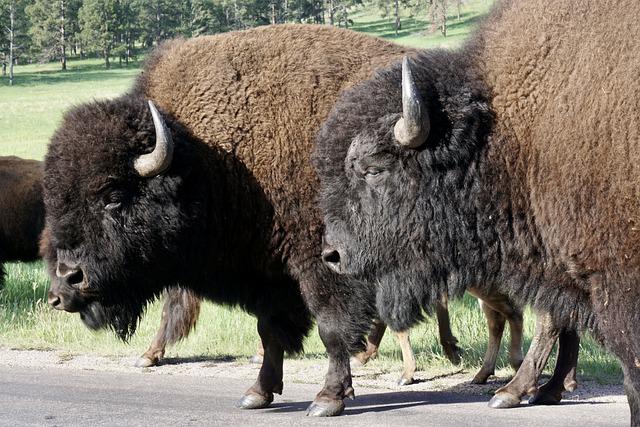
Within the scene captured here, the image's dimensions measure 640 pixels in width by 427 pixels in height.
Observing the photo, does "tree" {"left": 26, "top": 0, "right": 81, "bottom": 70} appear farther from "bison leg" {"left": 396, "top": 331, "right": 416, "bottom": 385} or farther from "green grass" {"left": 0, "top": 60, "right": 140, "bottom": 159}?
"bison leg" {"left": 396, "top": 331, "right": 416, "bottom": 385}

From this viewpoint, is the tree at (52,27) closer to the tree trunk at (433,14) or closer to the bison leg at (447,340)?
the tree trunk at (433,14)

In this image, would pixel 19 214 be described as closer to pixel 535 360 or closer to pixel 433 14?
pixel 535 360

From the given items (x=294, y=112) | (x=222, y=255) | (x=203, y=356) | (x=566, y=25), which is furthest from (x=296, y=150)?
(x=203, y=356)

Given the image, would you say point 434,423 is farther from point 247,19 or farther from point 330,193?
point 247,19

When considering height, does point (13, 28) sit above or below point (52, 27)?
above

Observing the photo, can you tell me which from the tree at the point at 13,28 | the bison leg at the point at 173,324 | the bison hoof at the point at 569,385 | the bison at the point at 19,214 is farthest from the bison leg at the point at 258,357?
the tree at the point at 13,28

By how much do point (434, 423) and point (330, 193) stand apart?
5.60 feet

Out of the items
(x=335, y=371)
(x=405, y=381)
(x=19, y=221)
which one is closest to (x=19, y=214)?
(x=19, y=221)

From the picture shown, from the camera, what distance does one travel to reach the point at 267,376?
25.6 feet

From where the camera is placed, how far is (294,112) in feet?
24.9

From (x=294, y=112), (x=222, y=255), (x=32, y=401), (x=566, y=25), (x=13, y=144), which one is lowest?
(x=13, y=144)

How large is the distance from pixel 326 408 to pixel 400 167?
2.05 metres

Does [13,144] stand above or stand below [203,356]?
below

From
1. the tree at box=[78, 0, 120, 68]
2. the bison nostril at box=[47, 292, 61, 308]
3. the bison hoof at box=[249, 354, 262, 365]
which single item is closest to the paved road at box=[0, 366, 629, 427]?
the bison nostril at box=[47, 292, 61, 308]
